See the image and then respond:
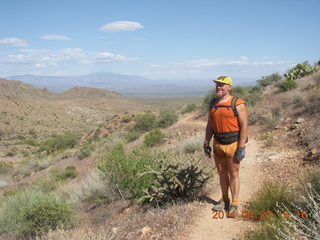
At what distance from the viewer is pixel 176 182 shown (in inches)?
206

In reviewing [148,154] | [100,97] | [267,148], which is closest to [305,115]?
[267,148]

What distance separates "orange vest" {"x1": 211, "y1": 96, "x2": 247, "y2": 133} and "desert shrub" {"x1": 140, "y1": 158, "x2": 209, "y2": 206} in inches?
59.4

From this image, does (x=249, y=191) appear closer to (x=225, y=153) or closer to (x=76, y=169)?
(x=225, y=153)

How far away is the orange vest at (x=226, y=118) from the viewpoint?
12.8 ft

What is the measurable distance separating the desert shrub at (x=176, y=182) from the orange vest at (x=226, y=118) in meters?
1.51

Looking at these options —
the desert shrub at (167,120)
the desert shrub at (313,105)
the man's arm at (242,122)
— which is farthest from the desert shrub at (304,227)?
the desert shrub at (167,120)

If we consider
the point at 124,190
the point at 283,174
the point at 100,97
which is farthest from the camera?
the point at 100,97

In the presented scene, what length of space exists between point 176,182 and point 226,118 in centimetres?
193

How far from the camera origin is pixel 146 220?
15.9ft

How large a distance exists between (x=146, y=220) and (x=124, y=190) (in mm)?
1928

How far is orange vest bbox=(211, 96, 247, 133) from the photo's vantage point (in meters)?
3.91

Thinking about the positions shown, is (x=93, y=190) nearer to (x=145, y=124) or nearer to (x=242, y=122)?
(x=242, y=122)

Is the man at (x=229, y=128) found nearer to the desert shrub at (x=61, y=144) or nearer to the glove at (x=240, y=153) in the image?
the glove at (x=240, y=153)

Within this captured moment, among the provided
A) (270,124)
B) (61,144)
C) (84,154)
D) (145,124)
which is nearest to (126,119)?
(145,124)
